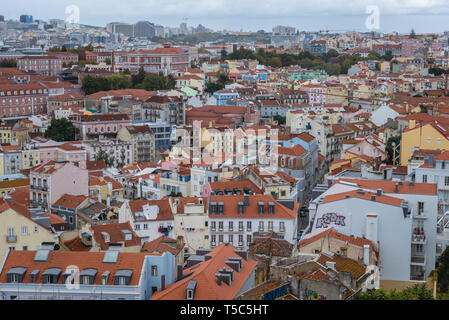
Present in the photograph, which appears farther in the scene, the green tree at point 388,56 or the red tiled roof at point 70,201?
the green tree at point 388,56

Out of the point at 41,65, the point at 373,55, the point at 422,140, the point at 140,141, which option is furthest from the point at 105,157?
the point at 373,55

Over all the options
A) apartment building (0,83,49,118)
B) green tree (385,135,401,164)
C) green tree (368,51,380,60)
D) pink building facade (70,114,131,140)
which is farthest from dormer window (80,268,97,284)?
green tree (368,51,380,60)

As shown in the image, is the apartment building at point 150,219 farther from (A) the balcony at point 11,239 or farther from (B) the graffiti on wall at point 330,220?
(B) the graffiti on wall at point 330,220

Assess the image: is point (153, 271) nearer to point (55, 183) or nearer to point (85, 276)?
point (85, 276)

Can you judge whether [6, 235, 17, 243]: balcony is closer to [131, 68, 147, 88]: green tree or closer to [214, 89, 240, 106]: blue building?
[214, 89, 240, 106]: blue building

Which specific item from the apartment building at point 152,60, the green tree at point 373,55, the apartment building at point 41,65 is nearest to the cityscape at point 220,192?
the apartment building at point 41,65

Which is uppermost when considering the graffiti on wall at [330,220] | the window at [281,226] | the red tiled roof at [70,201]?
the graffiti on wall at [330,220]
